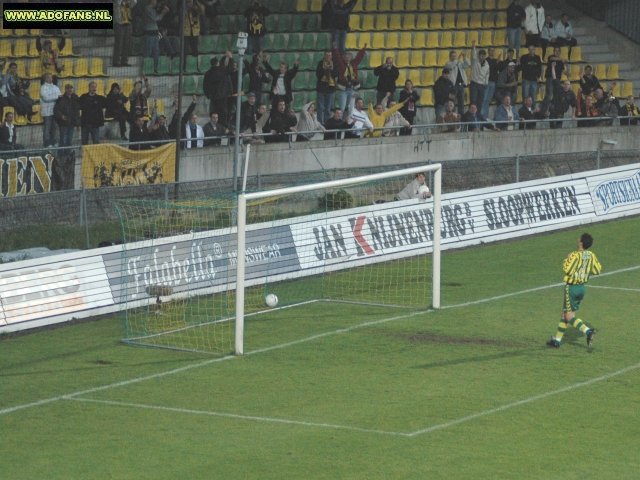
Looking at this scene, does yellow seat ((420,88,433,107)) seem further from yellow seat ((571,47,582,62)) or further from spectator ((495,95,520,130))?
yellow seat ((571,47,582,62))

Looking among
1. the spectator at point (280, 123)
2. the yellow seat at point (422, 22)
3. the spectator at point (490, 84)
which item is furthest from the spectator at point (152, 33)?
the yellow seat at point (422, 22)

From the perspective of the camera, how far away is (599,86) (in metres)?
34.2

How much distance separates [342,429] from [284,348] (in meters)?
3.95

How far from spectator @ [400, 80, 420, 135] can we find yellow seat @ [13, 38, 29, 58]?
374 inches

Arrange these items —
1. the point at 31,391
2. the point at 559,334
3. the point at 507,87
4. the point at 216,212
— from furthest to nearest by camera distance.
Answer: the point at 507,87, the point at 216,212, the point at 559,334, the point at 31,391

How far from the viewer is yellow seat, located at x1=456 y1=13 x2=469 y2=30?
35.8 m

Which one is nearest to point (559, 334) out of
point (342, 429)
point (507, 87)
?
point (342, 429)

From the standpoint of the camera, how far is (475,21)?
36031 mm

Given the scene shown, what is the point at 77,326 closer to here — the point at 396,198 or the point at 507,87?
the point at 396,198

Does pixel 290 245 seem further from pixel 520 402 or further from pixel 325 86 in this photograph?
pixel 325 86

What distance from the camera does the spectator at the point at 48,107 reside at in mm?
24766

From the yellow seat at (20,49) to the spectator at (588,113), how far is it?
1587cm

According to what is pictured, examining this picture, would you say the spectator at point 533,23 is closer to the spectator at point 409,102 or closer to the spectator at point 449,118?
the spectator at point 449,118

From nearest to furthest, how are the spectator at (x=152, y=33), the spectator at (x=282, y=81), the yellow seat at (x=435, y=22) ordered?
1. the spectator at (x=152, y=33)
2. the spectator at (x=282, y=81)
3. the yellow seat at (x=435, y=22)
